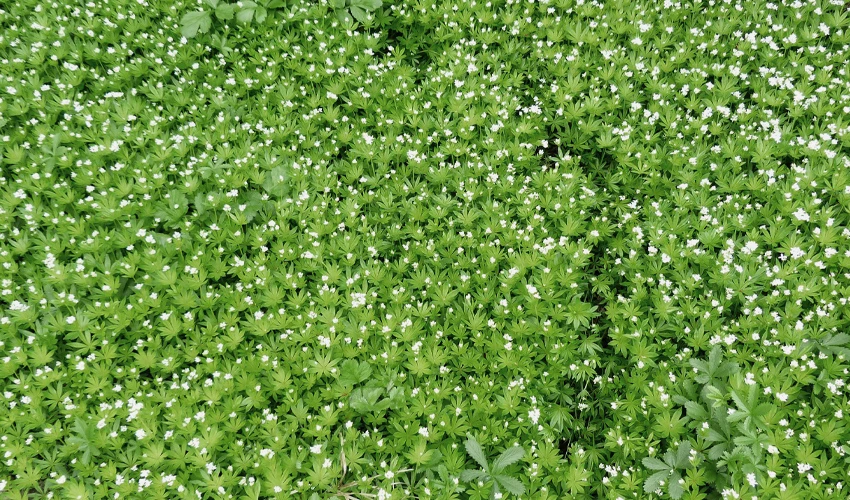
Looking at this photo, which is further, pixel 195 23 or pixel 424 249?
pixel 195 23

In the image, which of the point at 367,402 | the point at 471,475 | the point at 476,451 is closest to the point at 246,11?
the point at 367,402

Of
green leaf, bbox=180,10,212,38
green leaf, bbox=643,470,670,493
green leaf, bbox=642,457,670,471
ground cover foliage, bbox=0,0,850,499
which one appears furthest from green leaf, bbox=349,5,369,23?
green leaf, bbox=643,470,670,493

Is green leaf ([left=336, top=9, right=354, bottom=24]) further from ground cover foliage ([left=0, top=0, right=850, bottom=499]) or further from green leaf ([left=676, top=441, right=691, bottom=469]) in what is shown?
green leaf ([left=676, top=441, right=691, bottom=469])

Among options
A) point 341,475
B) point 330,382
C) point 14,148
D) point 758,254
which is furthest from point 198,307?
point 758,254

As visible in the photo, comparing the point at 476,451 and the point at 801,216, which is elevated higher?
the point at 801,216

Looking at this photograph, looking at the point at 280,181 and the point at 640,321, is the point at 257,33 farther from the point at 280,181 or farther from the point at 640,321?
the point at 640,321

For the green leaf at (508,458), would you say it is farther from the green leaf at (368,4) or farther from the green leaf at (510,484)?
the green leaf at (368,4)

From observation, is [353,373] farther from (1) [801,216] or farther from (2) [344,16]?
(2) [344,16]
